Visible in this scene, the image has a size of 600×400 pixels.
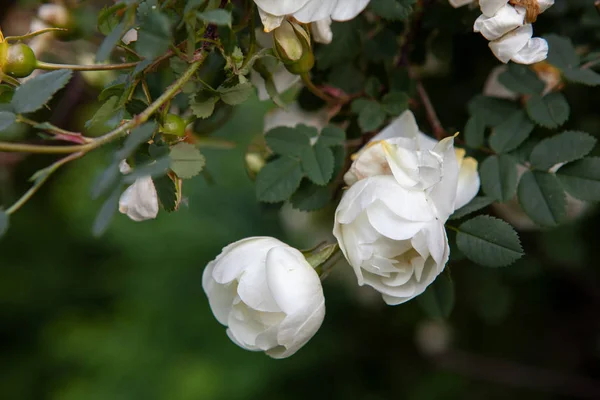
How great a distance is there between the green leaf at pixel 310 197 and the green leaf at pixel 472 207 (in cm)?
12

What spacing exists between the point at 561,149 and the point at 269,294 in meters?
0.30

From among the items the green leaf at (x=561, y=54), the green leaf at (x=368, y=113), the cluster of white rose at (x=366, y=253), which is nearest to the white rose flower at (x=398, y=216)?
the cluster of white rose at (x=366, y=253)

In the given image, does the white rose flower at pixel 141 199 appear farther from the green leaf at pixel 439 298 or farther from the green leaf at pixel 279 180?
the green leaf at pixel 439 298

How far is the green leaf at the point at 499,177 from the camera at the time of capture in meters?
0.56

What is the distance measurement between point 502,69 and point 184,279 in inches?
45.8

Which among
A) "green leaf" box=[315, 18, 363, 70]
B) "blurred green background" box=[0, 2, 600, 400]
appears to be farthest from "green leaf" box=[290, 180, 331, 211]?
"blurred green background" box=[0, 2, 600, 400]

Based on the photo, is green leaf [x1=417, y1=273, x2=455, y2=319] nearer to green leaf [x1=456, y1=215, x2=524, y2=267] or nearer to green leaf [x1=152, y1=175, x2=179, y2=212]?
green leaf [x1=456, y1=215, x2=524, y2=267]

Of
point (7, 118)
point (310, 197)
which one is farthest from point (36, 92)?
point (310, 197)

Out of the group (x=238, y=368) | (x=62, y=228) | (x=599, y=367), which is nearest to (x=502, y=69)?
(x=599, y=367)

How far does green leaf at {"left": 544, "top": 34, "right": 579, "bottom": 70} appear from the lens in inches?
23.4

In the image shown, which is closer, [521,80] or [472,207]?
[472,207]

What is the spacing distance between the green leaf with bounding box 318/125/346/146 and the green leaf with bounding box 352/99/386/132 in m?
0.02

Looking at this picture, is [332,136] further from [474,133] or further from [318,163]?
[474,133]

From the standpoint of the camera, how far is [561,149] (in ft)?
1.83
